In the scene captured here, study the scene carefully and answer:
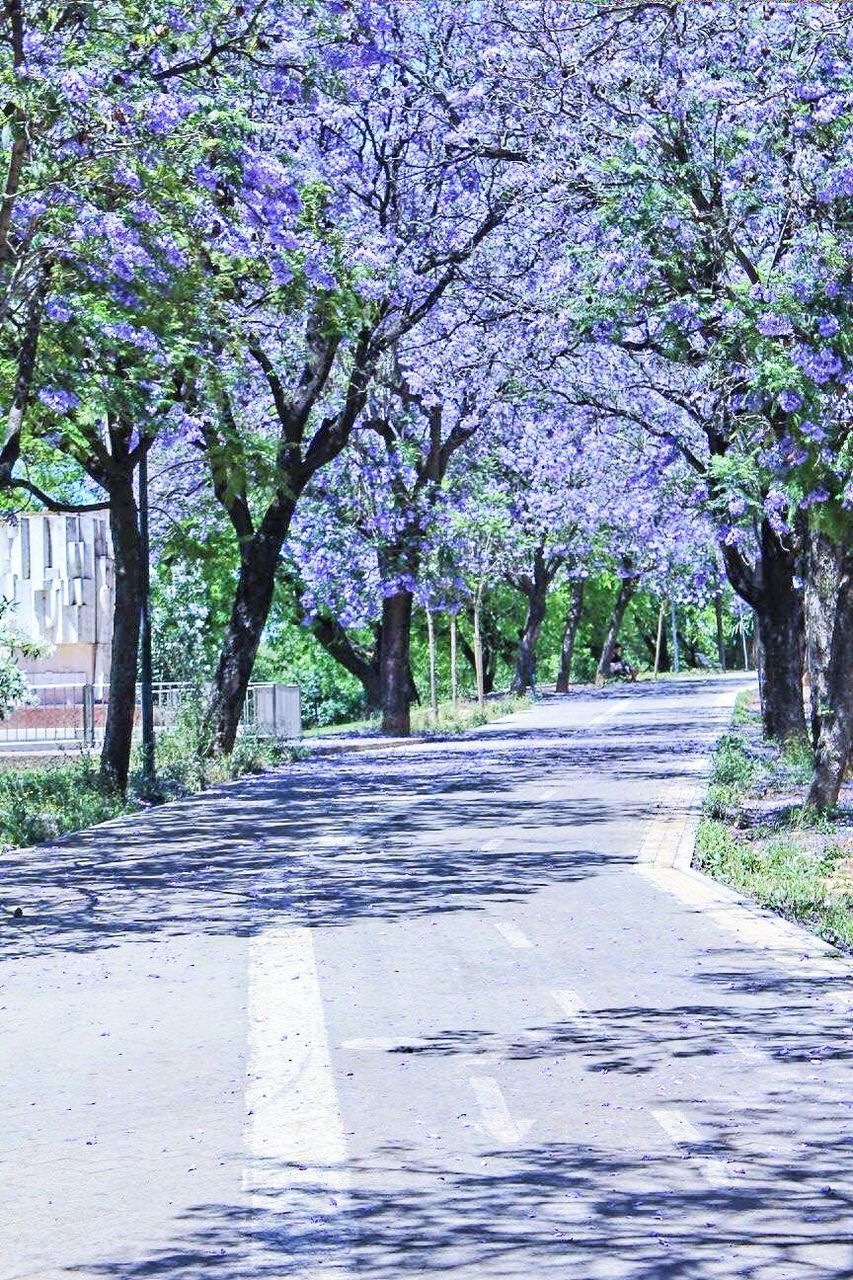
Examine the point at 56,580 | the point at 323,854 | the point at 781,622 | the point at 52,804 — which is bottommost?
the point at 323,854

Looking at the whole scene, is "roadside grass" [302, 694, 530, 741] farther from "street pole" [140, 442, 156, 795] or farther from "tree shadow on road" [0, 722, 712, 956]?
"tree shadow on road" [0, 722, 712, 956]

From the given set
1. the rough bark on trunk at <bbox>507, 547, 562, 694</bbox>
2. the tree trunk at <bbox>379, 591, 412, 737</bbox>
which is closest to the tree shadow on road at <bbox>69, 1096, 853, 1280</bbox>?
the tree trunk at <bbox>379, 591, 412, 737</bbox>

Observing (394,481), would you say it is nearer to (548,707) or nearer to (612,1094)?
(548,707)

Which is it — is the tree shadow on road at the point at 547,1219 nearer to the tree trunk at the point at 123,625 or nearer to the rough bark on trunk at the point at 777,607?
the tree trunk at the point at 123,625

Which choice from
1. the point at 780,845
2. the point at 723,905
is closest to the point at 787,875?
the point at 723,905

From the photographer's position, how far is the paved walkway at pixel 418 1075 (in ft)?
18.4

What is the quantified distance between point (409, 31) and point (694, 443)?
835 cm

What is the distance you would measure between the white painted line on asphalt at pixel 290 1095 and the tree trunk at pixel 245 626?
20.7 m

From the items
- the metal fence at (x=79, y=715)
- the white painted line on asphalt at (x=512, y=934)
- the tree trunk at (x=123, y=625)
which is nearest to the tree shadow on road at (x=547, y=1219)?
the white painted line on asphalt at (x=512, y=934)

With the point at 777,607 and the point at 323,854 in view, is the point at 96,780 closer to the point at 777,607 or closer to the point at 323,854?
the point at 323,854

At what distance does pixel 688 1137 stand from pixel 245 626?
2598cm

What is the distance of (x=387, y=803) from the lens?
23.4 meters

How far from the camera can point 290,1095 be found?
24.7ft

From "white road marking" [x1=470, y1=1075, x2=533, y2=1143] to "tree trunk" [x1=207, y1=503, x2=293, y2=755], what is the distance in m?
24.1
